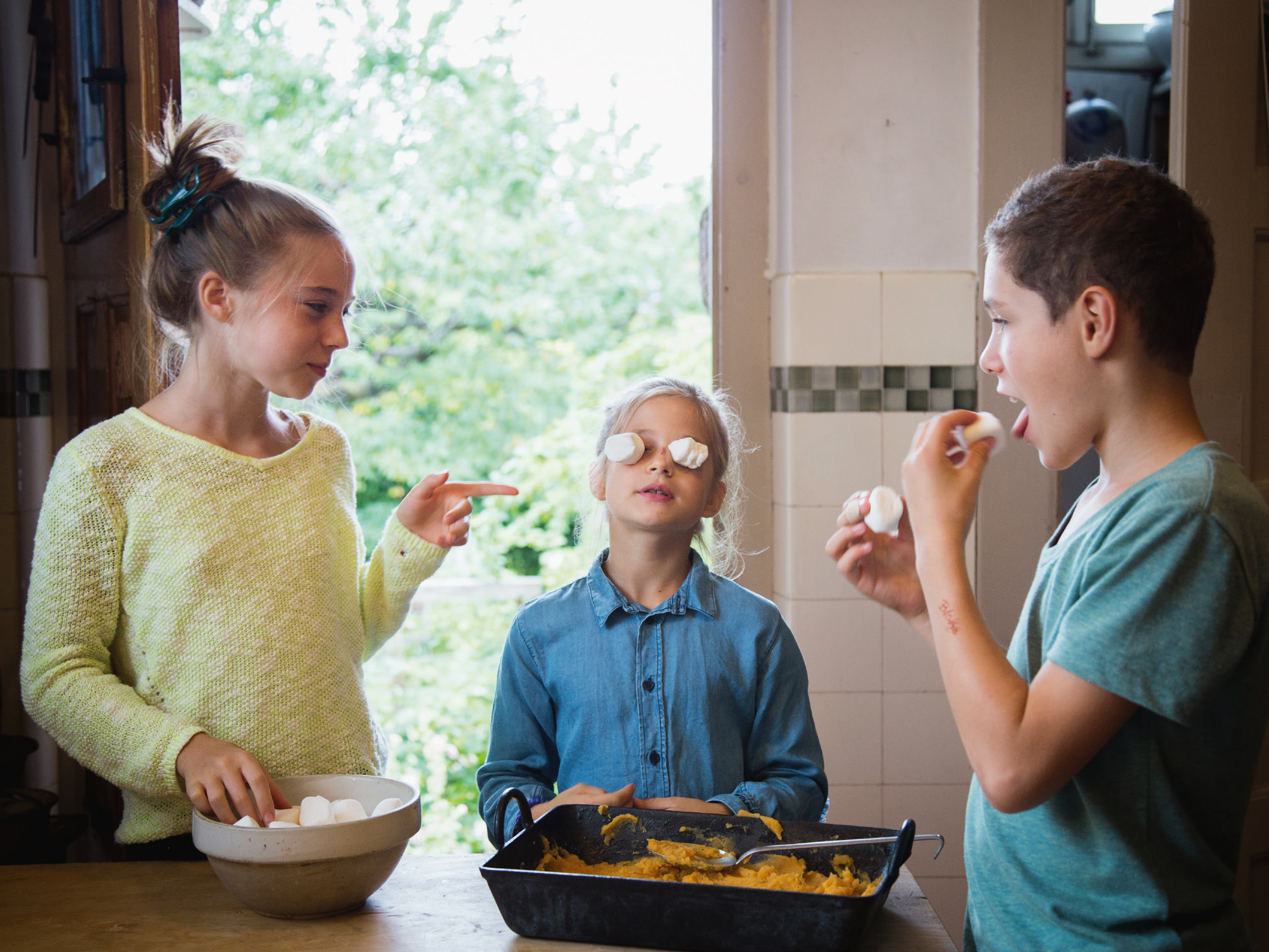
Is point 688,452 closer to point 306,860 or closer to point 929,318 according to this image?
point 306,860

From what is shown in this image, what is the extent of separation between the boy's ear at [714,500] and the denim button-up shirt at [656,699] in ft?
0.35

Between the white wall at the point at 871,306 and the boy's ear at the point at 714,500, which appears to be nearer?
the boy's ear at the point at 714,500

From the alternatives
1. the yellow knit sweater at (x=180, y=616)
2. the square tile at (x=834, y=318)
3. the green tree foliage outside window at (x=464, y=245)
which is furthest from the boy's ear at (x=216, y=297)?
the green tree foliage outside window at (x=464, y=245)

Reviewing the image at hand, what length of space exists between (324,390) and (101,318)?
732mm

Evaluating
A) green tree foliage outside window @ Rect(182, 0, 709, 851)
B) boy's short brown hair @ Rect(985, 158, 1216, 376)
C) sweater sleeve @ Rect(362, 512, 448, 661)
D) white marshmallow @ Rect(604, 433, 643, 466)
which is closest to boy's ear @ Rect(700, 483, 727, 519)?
white marshmallow @ Rect(604, 433, 643, 466)

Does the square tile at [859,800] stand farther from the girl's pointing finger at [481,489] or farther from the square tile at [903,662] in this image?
the girl's pointing finger at [481,489]

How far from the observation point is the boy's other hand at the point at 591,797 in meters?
1.23

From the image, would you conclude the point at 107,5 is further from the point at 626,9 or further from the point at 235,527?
the point at 626,9

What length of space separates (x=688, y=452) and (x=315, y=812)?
682 millimetres

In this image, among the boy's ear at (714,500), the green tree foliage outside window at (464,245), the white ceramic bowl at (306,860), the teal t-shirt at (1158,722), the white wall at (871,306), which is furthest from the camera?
the green tree foliage outside window at (464,245)

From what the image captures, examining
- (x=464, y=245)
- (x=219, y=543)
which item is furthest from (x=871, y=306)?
(x=464, y=245)

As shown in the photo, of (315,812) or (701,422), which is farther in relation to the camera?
(701,422)

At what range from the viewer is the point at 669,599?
58.4 inches

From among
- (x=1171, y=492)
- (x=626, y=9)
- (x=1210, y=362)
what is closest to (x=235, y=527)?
(x=1171, y=492)
